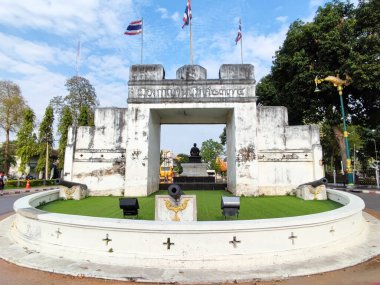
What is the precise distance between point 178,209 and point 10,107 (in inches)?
1509

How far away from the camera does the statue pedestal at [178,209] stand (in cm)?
595

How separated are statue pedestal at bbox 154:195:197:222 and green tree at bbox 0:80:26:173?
37.7 m

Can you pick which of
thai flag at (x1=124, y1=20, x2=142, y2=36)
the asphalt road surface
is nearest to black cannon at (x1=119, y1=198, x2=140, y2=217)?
the asphalt road surface

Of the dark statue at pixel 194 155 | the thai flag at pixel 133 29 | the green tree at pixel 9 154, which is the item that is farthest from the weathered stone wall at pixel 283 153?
the green tree at pixel 9 154

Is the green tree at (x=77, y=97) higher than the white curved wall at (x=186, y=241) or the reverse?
higher

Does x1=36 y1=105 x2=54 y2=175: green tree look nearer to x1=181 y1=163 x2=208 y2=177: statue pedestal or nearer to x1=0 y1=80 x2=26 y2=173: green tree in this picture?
x1=0 y1=80 x2=26 y2=173: green tree

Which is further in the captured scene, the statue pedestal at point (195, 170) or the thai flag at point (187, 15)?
the statue pedestal at point (195, 170)

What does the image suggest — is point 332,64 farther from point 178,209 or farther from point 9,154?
point 9,154

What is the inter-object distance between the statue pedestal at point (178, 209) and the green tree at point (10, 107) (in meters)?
37.7

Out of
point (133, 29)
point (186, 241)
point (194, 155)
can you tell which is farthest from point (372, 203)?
point (133, 29)

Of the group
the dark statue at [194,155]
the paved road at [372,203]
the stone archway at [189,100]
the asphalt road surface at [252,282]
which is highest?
the stone archway at [189,100]

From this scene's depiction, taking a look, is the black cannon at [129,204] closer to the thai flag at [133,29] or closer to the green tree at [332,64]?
the thai flag at [133,29]

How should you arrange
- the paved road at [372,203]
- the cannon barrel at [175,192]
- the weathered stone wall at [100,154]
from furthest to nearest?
the weathered stone wall at [100,154], the paved road at [372,203], the cannon barrel at [175,192]

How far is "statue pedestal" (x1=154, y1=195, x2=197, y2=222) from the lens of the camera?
5.95 m
